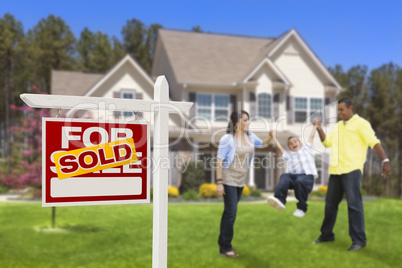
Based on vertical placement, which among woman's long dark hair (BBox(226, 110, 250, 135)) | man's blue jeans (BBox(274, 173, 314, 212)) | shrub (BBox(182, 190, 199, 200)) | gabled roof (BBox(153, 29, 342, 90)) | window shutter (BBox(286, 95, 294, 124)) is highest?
gabled roof (BBox(153, 29, 342, 90))

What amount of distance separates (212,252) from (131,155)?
3.27 m

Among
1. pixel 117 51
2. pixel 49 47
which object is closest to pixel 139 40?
pixel 117 51

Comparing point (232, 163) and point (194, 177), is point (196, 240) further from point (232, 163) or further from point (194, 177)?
point (194, 177)

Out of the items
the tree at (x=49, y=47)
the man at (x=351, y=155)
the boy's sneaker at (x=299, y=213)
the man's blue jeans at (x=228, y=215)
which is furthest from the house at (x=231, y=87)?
the boy's sneaker at (x=299, y=213)

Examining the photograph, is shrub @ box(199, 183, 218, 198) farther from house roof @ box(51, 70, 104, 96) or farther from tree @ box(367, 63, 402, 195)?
tree @ box(367, 63, 402, 195)

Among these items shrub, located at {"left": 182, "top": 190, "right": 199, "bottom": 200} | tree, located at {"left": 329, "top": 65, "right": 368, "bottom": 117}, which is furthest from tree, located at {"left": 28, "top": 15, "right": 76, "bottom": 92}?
tree, located at {"left": 329, "top": 65, "right": 368, "bottom": 117}

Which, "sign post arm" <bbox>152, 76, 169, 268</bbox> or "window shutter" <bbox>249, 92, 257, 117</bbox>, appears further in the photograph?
"window shutter" <bbox>249, 92, 257, 117</bbox>

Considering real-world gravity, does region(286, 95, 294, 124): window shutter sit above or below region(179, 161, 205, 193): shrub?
above

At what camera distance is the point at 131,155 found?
450 centimetres

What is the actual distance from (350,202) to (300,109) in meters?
17.1

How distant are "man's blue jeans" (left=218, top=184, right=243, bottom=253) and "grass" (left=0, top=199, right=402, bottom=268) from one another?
0.84 ft

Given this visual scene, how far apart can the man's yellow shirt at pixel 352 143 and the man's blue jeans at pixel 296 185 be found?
90 cm

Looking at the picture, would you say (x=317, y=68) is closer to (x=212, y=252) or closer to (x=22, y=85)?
(x=212, y=252)

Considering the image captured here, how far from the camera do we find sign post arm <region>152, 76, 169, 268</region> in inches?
182
